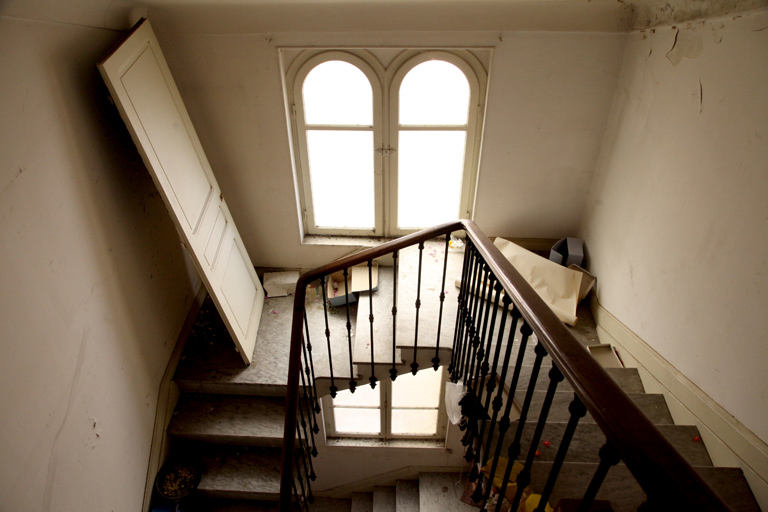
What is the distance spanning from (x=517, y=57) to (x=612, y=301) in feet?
6.04

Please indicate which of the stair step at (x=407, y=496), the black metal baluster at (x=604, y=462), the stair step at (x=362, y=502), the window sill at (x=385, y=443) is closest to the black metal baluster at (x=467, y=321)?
the black metal baluster at (x=604, y=462)

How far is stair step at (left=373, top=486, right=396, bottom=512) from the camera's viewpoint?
4.16m

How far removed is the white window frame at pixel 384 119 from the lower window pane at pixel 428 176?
0.21ft

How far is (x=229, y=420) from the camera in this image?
3207mm

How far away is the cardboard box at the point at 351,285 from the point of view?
3.66m

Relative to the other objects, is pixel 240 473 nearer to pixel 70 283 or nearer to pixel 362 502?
pixel 362 502

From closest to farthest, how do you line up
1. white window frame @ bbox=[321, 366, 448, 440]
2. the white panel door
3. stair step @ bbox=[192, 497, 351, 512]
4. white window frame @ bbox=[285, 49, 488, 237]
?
the white panel door, white window frame @ bbox=[285, 49, 488, 237], stair step @ bbox=[192, 497, 351, 512], white window frame @ bbox=[321, 366, 448, 440]

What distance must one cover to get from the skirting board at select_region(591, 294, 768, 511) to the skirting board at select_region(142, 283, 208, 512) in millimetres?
3189

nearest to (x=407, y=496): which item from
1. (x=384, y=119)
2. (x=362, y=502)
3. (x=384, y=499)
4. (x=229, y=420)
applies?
(x=384, y=499)

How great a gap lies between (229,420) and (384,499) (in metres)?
2.03

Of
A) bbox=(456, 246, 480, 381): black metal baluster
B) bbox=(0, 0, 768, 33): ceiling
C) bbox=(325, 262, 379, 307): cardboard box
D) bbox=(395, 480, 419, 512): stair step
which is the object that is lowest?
bbox=(395, 480, 419, 512): stair step

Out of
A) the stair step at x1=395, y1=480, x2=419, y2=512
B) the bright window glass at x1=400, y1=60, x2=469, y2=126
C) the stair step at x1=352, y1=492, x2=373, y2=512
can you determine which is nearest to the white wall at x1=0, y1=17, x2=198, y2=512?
the bright window glass at x1=400, y1=60, x2=469, y2=126

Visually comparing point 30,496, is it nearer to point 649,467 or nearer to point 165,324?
point 165,324

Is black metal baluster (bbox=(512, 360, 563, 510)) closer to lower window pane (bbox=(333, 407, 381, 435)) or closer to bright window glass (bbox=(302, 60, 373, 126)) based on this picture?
bright window glass (bbox=(302, 60, 373, 126))
